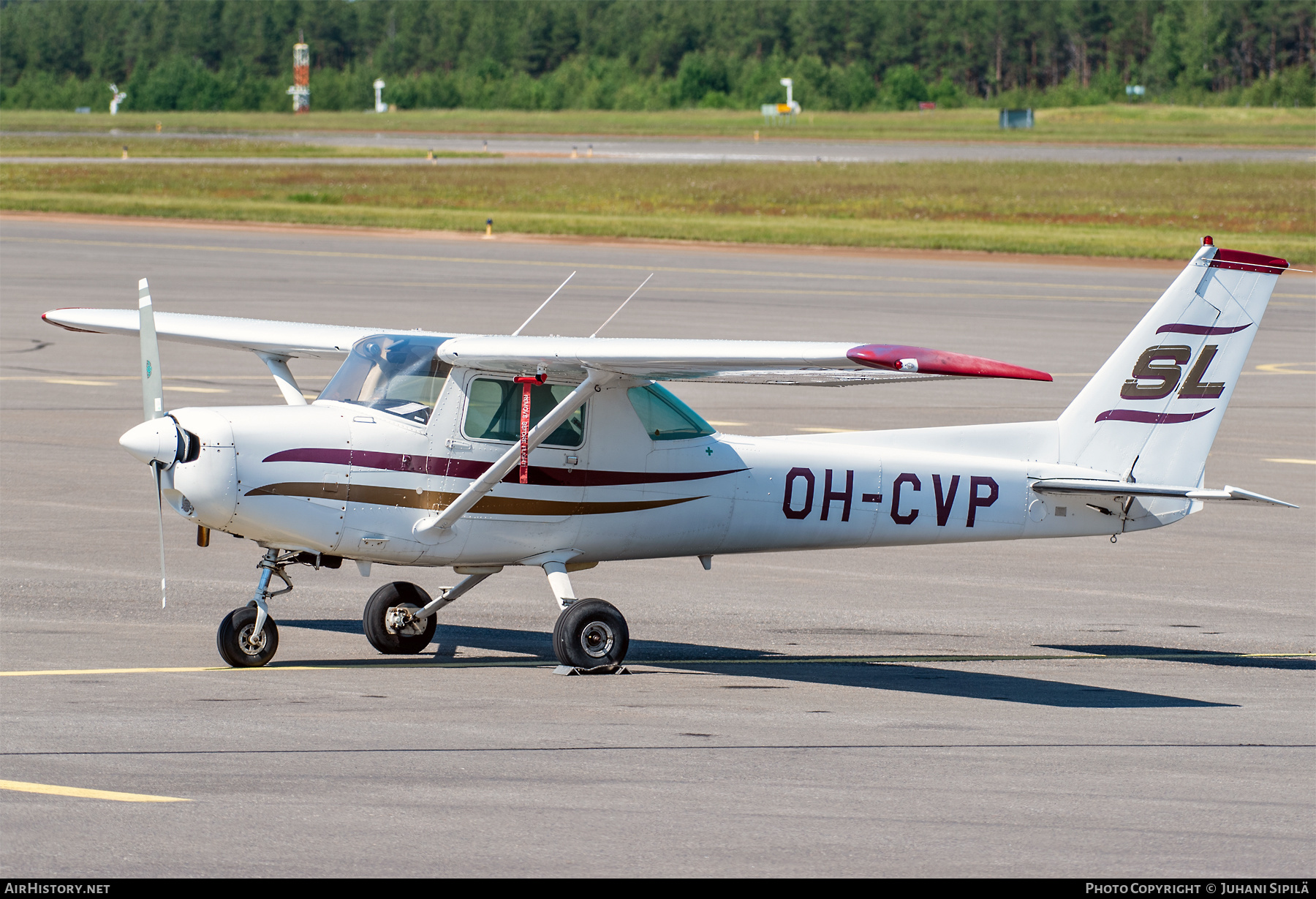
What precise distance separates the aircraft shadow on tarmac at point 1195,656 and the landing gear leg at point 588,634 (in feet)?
11.0

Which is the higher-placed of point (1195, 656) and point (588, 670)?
point (588, 670)

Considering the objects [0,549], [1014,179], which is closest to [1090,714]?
[0,549]

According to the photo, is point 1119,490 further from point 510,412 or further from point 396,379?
point 396,379

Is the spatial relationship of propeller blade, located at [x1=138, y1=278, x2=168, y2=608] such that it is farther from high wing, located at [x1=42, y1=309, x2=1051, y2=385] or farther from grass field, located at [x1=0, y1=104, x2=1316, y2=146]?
grass field, located at [x1=0, y1=104, x2=1316, y2=146]

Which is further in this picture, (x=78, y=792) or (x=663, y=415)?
(x=663, y=415)

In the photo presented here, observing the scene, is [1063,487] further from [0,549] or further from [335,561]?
[0,549]

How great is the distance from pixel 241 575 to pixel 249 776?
6.25 metres

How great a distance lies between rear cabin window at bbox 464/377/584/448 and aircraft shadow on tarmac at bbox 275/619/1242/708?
1.58m

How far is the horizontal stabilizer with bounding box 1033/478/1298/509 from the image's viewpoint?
38.4ft

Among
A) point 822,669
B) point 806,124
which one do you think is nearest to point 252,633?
point 822,669

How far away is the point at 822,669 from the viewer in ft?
38.0

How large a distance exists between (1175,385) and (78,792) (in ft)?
26.6

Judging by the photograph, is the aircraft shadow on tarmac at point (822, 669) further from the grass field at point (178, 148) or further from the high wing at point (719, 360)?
the grass field at point (178, 148)

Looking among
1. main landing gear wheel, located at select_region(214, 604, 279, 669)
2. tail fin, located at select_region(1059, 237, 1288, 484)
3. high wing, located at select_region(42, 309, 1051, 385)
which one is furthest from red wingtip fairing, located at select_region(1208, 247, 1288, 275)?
main landing gear wheel, located at select_region(214, 604, 279, 669)
